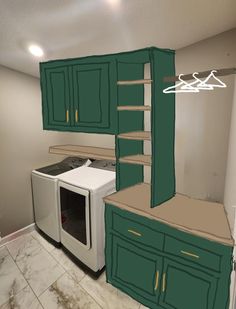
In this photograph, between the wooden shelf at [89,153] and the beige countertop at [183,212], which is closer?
the beige countertop at [183,212]

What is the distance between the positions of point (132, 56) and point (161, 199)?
951 millimetres

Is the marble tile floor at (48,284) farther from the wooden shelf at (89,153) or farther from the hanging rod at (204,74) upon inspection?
the hanging rod at (204,74)

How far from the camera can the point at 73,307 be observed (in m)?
1.82

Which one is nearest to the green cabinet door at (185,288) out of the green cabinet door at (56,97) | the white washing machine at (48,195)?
the green cabinet door at (56,97)

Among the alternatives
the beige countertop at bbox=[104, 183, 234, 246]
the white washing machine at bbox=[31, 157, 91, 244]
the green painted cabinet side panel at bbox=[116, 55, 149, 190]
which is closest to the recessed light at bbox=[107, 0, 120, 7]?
the green painted cabinet side panel at bbox=[116, 55, 149, 190]

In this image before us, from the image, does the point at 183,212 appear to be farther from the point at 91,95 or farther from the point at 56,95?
the point at 56,95

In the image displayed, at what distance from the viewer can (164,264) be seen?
52.7 inches

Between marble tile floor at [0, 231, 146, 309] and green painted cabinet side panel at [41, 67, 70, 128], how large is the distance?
5.12ft

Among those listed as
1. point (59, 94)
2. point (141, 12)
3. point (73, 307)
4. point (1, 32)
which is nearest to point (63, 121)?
point (59, 94)

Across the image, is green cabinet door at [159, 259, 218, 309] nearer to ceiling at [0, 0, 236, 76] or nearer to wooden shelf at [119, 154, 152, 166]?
wooden shelf at [119, 154, 152, 166]

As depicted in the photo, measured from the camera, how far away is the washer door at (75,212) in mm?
2027

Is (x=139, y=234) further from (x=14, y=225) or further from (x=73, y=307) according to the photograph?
(x=14, y=225)

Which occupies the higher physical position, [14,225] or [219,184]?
[219,184]

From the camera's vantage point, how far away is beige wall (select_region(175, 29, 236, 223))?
A: 159 cm
